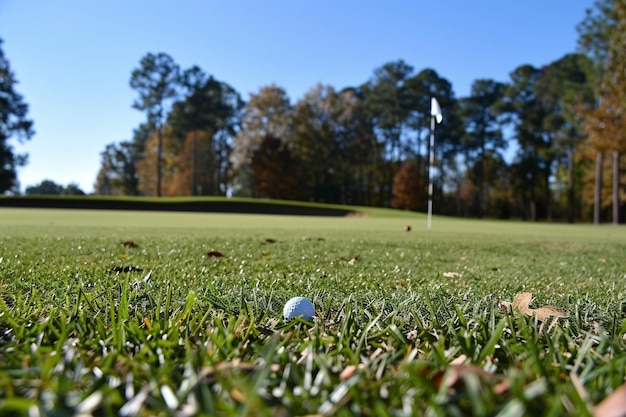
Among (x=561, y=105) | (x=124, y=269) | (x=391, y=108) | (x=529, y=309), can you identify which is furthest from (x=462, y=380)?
(x=391, y=108)

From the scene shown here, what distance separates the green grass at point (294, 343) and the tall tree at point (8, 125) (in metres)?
45.9

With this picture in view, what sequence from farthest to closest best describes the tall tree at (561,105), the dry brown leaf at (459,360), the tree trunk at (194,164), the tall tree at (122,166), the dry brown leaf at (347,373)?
the tall tree at (122,166) < the tree trunk at (194,164) < the tall tree at (561,105) < the dry brown leaf at (459,360) < the dry brown leaf at (347,373)

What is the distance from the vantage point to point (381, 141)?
49.2 metres

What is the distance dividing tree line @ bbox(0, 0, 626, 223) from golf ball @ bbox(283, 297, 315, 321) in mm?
42456

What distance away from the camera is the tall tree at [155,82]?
46.7 metres

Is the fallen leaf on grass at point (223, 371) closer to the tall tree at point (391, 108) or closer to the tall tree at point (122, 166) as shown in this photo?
the tall tree at point (391, 108)

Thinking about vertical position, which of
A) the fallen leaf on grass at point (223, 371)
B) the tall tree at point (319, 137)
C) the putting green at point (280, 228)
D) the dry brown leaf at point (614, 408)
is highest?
the tall tree at point (319, 137)

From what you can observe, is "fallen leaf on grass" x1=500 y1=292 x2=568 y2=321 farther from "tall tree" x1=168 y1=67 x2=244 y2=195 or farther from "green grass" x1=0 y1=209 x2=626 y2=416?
"tall tree" x1=168 y1=67 x2=244 y2=195

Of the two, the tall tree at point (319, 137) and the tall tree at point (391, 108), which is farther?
the tall tree at point (391, 108)

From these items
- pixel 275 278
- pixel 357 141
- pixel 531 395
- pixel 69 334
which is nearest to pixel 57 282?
pixel 69 334

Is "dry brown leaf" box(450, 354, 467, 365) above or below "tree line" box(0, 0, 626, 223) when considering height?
below

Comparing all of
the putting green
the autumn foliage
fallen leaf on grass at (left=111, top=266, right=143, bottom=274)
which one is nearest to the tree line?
the autumn foliage

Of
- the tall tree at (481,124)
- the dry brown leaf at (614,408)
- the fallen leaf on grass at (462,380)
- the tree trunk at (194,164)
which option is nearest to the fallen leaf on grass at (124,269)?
the fallen leaf on grass at (462,380)

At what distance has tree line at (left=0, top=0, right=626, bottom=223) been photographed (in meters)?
44.9
